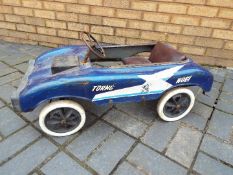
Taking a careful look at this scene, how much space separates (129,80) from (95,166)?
2.97 ft

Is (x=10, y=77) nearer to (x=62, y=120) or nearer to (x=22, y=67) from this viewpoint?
(x=22, y=67)

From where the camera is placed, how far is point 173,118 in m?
2.89

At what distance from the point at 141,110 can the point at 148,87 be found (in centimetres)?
57

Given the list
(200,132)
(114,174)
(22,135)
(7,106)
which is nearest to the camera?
(114,174)

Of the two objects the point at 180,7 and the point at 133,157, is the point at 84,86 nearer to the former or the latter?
the point at 133,157

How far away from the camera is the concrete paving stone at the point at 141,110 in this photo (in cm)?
295

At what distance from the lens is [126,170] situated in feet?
7.48

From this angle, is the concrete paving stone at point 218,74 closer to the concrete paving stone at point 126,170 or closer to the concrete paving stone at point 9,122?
the concrete paving stone at point 126,170

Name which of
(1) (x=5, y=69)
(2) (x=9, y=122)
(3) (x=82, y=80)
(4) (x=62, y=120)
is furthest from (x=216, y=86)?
(1) (x=5, y=69)

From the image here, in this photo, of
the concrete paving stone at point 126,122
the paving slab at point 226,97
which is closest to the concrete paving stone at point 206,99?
the paving slab at point 226,97

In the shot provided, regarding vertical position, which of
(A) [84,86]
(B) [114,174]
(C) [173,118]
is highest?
(A) [84,86]

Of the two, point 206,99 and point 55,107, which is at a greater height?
point 55,107

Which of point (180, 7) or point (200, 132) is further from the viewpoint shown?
point (180, 7)

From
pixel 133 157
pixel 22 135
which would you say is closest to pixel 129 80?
pixel 133 157
